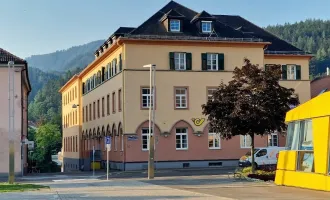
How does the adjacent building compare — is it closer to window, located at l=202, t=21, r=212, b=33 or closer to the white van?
the white van

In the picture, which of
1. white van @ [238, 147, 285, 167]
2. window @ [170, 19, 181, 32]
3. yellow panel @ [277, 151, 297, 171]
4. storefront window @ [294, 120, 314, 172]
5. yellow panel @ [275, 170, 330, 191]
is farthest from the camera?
window @ [170, 19, 181, 32]

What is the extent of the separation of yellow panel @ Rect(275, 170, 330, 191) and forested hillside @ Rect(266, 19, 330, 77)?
142 meters

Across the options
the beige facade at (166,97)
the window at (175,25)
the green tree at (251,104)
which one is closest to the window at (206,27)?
the beige facade at (166,97)

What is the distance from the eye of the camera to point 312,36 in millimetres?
184000

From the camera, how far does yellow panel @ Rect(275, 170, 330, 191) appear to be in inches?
811

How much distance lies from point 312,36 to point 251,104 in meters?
162

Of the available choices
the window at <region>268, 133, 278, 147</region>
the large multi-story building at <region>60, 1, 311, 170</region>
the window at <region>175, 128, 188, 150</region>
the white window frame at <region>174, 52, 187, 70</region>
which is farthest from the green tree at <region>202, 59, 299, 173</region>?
the window at <region>268, 133, 278, 147</region>

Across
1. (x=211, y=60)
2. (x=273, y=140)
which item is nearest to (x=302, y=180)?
(x=211, y=60)

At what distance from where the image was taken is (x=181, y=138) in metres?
48.8

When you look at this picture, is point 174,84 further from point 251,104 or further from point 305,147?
point 305,147

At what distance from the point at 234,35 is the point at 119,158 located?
1501 cm

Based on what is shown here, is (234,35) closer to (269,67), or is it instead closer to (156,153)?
(156,153)

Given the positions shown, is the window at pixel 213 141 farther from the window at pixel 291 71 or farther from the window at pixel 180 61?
the window at pixel 291 71

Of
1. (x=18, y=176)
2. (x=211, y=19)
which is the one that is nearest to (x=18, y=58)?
(x=18, y=176)
